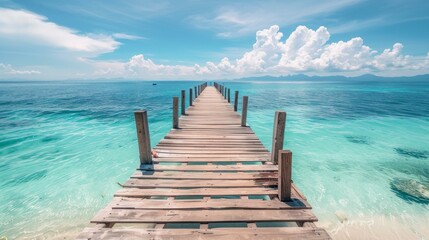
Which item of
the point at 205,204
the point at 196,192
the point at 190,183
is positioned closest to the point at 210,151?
the point at 190,183

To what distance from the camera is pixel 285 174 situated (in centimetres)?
359

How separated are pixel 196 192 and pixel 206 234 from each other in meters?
1.11

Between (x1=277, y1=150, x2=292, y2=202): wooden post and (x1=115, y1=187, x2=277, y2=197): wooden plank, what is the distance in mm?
257

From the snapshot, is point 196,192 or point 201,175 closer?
point 196,192

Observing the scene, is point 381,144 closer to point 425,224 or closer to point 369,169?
point 369,169

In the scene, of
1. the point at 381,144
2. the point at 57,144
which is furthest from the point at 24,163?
the point at 381,144

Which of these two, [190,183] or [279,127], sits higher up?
[279,127]

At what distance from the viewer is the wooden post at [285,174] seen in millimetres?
3527

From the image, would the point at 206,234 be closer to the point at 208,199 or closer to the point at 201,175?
the point at 208,199

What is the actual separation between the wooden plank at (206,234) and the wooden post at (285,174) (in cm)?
68

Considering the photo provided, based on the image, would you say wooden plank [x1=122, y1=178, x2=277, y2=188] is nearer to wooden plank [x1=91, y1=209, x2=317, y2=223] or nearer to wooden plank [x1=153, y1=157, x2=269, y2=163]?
wooden plank [x1=91, y1=209, x2=317, y2=223]

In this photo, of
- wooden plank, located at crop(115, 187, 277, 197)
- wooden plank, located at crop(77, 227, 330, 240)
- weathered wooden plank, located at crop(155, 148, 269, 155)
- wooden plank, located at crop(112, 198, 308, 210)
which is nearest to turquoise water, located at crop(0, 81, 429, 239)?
weathered wooden plank, located at crop(155, 148, 269, 155)

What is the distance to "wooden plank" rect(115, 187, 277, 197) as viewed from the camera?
13.0 ft

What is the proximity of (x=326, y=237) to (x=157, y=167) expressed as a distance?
3.73m
